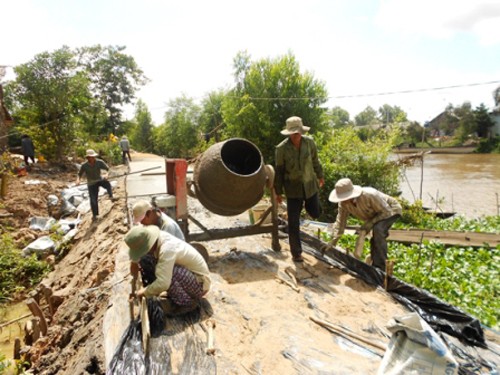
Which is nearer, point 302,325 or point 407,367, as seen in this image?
point 407,367

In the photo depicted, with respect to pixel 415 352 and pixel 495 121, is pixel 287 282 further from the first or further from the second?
pixel 495 121

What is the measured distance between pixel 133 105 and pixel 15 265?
105 ft

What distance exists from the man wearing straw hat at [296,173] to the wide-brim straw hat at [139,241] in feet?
7.61

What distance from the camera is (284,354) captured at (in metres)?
2.84

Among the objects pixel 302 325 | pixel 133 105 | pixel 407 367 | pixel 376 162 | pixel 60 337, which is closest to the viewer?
pixel 407 367

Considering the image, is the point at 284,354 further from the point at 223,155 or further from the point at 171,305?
the point at 223,155

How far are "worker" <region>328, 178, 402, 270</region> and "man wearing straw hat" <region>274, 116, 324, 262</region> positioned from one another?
372 mm

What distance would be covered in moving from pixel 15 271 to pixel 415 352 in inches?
340

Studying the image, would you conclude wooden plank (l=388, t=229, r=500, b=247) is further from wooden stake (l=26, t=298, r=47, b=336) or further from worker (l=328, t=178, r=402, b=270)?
wooden stake (l=26, t=298, r=47, b=336)

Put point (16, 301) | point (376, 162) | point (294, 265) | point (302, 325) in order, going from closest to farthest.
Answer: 1. point (302, 325)
2. point (294, 265)
3. point (16, 301)
4. point (376, 162)

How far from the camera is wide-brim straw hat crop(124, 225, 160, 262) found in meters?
2.97

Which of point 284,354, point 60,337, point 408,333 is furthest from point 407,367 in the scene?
point 60,337

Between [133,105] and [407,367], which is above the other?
[133,105]

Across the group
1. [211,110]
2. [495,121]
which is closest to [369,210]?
[211,110]
